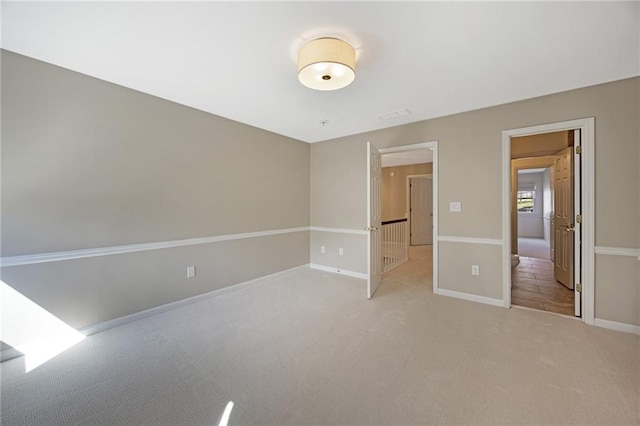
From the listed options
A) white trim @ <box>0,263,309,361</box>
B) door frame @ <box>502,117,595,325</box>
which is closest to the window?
door frame @ <box>502,117,595,325</box>

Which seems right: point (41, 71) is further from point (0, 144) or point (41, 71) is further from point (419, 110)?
point (419, 110)

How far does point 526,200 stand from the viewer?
964 cm

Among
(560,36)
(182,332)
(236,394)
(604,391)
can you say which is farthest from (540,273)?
(182,332)

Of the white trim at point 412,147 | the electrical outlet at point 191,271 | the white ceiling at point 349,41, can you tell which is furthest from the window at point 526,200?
the electrical outlet at point 191,271

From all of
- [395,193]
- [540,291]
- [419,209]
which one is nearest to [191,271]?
[540,291]

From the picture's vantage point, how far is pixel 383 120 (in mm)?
3508

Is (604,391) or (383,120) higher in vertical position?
A: (383,120)

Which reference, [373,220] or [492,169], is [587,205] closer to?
[492,169]

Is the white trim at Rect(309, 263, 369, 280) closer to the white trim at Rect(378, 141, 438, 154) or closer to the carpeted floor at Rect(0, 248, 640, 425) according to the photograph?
the carpeted floor at Rect(0, 248, 640, 425)

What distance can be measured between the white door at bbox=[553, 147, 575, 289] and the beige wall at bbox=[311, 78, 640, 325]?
2.40 ft

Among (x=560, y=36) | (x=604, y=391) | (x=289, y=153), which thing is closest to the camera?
(x=604, y=391)

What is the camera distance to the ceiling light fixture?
172 cm

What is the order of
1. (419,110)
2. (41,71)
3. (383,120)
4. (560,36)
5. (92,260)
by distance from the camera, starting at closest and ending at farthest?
(560,36), (41,71), (92,260), (419,110), (383,120)

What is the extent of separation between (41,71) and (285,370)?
3219mm
